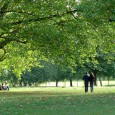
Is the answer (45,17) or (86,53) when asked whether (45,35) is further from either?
(86,53)

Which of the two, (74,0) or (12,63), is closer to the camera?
(74,0)

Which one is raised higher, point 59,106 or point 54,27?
point 54,27

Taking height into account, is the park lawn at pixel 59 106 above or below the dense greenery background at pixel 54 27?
below

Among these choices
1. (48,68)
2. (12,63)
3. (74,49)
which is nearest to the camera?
(74,49)

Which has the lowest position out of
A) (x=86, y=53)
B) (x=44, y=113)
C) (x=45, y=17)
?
(x=44, y=113)

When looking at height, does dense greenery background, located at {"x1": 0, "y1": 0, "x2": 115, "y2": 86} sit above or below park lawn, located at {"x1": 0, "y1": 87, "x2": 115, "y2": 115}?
above

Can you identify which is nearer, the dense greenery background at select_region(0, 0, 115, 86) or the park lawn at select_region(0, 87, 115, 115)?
the park lawn at select_region(0, 87, 115, 115)

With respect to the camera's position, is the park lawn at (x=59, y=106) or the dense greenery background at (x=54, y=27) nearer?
the park lawn at (x=59, y=106)

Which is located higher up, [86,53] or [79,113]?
[86,53]

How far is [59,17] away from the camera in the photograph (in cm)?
2833

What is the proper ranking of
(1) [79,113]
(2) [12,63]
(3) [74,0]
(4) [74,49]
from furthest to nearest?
(2) [12,63]
(4) [74,49]
(3) [74,0]
(1) [79,113]

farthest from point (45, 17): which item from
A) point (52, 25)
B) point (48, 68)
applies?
point (48, 68)

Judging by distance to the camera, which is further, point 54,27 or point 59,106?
point 54,27

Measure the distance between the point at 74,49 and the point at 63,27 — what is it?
9.53ft
